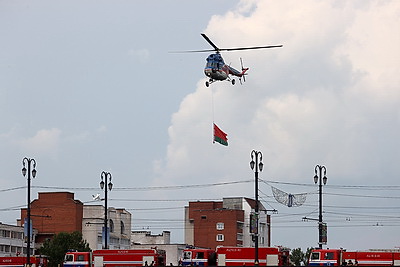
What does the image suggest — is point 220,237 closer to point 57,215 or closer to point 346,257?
point 57,215

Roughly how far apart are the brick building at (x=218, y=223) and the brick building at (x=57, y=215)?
34.9 m

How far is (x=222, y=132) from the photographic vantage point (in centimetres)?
7381

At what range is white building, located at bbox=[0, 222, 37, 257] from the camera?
403ft

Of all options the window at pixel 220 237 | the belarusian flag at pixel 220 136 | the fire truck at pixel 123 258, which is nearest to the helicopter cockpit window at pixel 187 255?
the fire truck at pixel 123 258

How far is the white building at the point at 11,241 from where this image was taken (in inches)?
4831

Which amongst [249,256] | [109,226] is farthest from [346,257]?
[109,226]

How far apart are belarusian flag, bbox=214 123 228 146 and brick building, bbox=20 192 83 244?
70280mm

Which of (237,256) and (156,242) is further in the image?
(156,242)

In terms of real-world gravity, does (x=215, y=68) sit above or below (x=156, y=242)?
above

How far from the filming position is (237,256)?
66438mm

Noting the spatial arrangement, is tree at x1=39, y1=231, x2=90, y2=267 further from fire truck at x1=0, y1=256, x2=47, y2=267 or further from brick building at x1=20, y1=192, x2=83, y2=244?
fire truck at x1=0, y1=256, x2=47, y2=267

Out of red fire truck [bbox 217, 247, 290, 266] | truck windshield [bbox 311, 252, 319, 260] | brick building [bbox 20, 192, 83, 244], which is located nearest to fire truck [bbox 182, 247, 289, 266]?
red fire truck [bbox 217, 247, 290, 266]

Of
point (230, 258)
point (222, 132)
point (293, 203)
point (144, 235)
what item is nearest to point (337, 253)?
point (230, 258)

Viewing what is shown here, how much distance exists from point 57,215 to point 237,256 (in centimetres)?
7891
